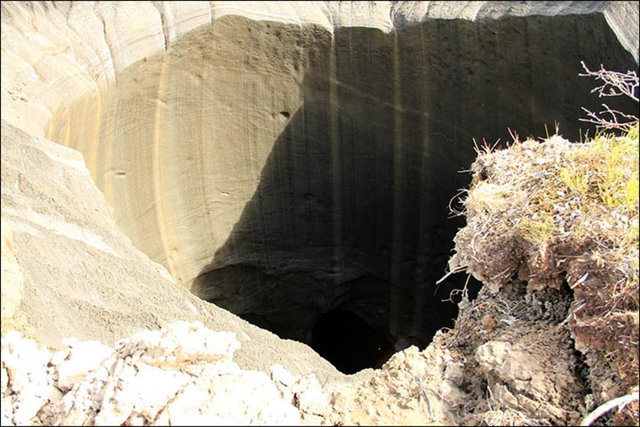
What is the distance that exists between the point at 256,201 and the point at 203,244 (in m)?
0.45

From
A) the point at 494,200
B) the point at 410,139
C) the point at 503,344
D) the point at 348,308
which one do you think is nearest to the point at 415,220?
the point at 410,139

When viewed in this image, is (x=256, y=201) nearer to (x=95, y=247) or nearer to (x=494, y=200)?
(x=95, y=247)

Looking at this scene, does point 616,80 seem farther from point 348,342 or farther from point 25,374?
point 348,342

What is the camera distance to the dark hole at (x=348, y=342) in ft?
15.0

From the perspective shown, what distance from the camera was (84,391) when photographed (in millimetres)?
1806

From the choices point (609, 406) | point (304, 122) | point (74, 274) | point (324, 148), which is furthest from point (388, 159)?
point (609, 406)

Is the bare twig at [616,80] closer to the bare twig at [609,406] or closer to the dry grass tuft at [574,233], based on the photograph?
the dry grass tuft at [574,233]

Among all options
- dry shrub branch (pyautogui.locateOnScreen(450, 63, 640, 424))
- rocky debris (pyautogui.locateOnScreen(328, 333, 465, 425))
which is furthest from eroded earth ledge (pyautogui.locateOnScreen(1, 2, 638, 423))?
dry shrub branch (pyautogui.locateOnScreen(450, 63, 640, 424))

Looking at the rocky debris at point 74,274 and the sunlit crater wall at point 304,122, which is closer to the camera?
the rocky debris at point 74,274

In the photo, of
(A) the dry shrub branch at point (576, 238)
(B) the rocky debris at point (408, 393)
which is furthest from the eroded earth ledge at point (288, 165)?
(A) the dry shrub branch at point (576, 238)

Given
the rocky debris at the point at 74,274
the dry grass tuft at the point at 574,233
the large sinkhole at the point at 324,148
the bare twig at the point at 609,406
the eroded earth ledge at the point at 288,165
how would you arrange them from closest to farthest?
the bare twig at the point at 609,406 < the dry grass tuft at the point at 574,233 < the rocky debris at the point at 74,274 < the eroded earth ledge at the point at 288,165 < the large sinkhole at the point at 324,148

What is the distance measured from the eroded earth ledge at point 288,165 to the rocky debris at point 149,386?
0.43ft

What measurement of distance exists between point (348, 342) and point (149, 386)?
10.1 ft

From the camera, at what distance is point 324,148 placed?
4.20 metres
